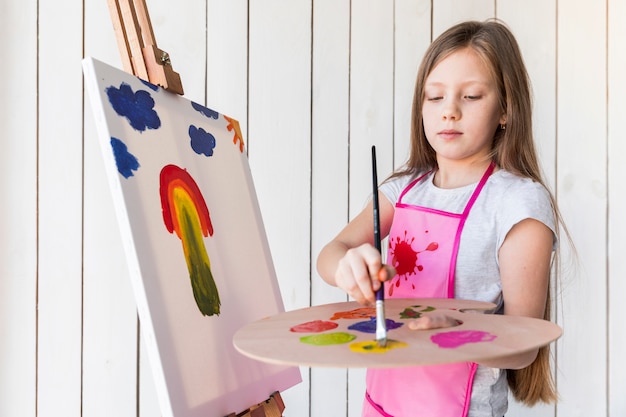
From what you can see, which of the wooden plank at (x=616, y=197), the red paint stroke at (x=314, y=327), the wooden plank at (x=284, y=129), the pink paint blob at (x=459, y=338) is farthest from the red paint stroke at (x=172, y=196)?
the wooden plank at (x=616, y=197)

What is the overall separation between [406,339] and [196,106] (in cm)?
56

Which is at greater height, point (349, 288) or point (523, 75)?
point (523, 75)

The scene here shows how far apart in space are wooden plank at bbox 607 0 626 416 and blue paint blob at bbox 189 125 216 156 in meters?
0.96

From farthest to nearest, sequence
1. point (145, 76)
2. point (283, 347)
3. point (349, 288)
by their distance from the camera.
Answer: point (145, 76)
point (349, 288)
point (283, 347)

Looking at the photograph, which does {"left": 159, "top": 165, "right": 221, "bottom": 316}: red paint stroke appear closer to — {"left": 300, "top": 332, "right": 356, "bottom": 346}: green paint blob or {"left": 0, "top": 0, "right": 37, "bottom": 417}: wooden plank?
{"left": 300, "top": 332, "right": 356, "bottom": 346}: green paint blob

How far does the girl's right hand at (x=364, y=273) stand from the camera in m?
0.61

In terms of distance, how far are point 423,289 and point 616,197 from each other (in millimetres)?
693

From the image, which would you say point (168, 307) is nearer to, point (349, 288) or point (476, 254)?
point (349, 288)

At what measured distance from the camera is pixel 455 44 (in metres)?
0.95

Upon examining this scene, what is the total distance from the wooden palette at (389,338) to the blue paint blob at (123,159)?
257mm

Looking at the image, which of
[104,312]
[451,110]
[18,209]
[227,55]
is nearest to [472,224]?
[451,110]

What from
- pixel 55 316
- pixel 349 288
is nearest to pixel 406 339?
pixel 349 288

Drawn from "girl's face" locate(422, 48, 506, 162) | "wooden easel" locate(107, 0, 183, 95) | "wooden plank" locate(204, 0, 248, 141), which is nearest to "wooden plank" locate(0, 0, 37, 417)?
"wooden plank" locate(204, 0, 248, 141)

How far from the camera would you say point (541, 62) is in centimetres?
133
